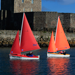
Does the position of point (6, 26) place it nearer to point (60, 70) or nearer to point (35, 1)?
point (35, 1)

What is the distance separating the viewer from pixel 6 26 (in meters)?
71.1

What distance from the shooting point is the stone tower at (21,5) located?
A: 232ft

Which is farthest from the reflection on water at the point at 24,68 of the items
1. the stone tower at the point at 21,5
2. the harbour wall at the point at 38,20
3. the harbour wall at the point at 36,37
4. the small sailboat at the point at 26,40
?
the stone tower at the point at 21,5

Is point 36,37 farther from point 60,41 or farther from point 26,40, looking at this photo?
point 26,40

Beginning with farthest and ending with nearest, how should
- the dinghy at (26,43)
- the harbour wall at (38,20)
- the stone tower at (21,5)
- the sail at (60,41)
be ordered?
the stone tower at (21,5)
the harbour wall at (38,20)
the sail at (60,41)
the dinghy at (26,43)

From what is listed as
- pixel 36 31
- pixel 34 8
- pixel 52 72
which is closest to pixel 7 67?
pixel 52 72

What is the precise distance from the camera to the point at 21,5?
236 feet

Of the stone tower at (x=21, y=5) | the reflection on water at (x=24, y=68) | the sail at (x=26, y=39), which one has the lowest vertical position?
the reflection on water at (x=24, y=68)

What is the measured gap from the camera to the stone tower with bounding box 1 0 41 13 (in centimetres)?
7056

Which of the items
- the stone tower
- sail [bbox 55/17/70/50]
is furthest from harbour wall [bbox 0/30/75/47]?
sail [bbox 55/17/70/50]

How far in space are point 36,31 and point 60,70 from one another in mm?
37787

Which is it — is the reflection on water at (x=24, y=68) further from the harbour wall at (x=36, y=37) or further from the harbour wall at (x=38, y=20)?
the harbour wall at (x=38, y=20)

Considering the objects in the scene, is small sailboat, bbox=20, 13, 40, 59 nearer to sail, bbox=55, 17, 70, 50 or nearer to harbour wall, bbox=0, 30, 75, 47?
sail, bbox=55, 17, 70, 50

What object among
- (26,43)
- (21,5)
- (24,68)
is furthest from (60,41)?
(21,5)
